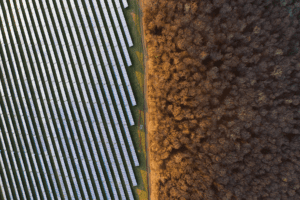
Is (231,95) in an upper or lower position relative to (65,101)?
lower

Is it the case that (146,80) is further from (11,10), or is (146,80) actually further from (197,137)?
(11,10)

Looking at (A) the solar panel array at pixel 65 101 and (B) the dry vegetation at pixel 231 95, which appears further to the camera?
(A) the solar panel array at pixel 65 101

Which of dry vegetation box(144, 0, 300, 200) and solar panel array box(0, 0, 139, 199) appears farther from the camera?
solar panel array box(0, 0, 139, 199)

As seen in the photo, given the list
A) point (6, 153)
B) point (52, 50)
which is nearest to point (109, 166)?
point (6, 153)
